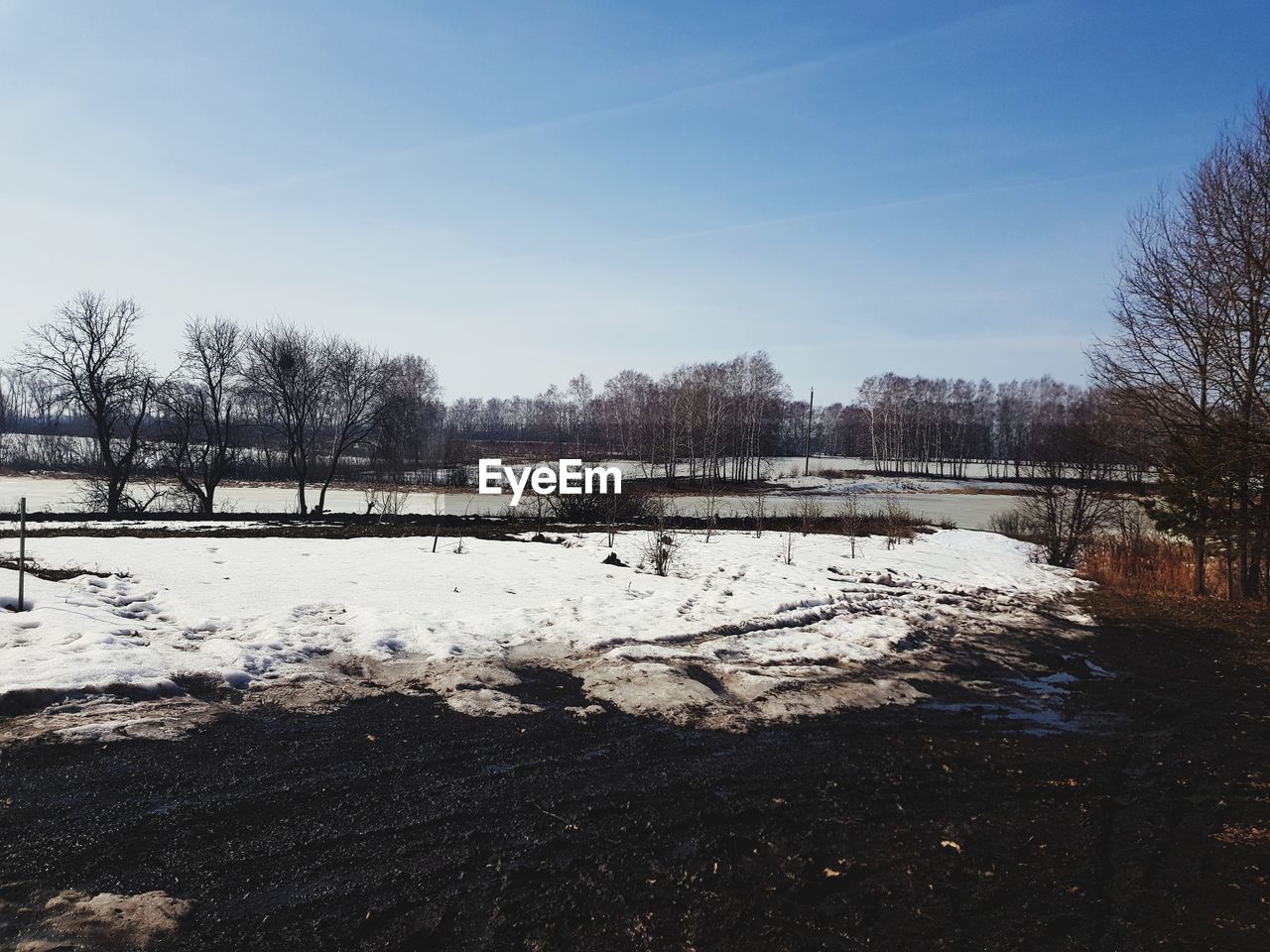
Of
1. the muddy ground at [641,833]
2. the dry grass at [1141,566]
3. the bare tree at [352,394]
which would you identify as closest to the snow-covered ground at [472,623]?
the muddy ground at [641,833]

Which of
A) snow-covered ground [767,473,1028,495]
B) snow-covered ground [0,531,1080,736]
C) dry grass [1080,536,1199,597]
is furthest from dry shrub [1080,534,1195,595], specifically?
snow-covered ground [767,473,1028,495]

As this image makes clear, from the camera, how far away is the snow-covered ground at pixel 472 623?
6.40 meters

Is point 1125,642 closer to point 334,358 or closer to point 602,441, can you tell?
point 334,358

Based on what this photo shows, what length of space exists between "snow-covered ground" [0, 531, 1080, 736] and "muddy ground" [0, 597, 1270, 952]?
2.65 feet

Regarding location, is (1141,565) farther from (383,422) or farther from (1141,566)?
(383,422)

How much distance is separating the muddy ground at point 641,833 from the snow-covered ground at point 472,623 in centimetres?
81

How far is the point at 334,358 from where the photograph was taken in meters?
37.8

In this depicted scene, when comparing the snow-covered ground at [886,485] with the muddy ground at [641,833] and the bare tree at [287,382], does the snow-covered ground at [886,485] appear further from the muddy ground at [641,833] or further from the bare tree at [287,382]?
the muddy ground at [641,833]

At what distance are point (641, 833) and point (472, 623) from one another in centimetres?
495

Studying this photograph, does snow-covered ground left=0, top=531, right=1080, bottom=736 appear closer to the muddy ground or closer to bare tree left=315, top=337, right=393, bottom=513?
the muddy ground

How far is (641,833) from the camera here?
4047 mm

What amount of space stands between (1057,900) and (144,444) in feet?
113

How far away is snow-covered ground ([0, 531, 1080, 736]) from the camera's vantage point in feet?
21.0

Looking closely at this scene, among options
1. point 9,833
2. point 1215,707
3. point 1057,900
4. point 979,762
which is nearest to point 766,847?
point 1057,900
